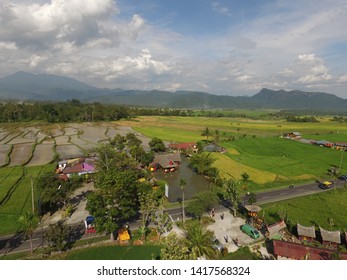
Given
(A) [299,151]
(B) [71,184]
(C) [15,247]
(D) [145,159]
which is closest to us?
(C) [15,247]

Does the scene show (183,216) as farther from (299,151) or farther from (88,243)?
(299,151)

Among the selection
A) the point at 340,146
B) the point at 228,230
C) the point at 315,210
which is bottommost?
the point at 228,230

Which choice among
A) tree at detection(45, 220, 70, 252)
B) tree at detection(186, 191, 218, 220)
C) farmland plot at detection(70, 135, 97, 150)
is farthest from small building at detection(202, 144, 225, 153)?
tree at detection(45, 220, 70, 252)

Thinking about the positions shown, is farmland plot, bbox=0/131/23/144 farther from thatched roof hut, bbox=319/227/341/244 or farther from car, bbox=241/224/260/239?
thatched roof hut, bbox=319/227/341/244

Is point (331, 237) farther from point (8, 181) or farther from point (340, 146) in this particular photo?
point (340, 146)

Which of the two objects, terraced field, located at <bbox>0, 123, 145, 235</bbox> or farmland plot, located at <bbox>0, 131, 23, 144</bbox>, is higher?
farmland plot, located at <bbox>0, 131, 23, 144</bbox>

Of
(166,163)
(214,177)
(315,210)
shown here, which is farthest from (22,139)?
(315,210)

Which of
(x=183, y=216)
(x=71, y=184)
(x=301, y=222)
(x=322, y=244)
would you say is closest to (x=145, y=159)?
(x=71, y=184)
